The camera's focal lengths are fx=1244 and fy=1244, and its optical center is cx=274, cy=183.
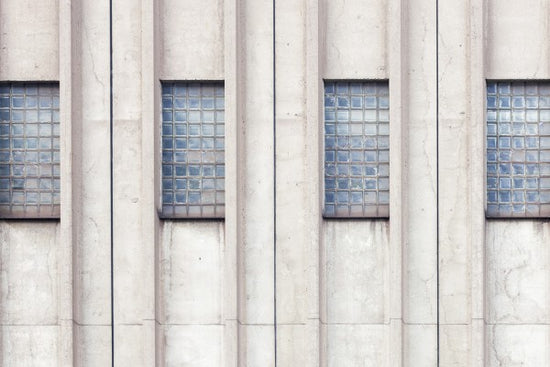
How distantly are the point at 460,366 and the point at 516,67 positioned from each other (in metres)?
4.69

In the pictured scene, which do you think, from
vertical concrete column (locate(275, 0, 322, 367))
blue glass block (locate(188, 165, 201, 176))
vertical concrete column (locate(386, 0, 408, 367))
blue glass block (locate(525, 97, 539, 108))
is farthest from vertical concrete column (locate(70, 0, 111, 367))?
blue glass block (locate(525, 97, 539, 108))

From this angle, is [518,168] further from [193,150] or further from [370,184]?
[193,150]

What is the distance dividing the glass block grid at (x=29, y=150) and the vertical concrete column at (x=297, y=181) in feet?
11.7

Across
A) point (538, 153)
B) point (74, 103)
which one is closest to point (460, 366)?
point (538, 153)

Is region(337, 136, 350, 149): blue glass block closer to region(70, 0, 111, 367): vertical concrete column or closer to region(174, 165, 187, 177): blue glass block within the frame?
region(174, 165, 187, 177): blue glass block

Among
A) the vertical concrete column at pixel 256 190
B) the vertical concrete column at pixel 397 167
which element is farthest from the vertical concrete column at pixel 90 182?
the vertical concrete column at pixel 397 167

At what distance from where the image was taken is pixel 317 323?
1873 centimetres

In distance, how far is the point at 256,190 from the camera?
63.0 feet

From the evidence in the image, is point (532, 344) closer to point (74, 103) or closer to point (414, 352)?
point (414, 352)

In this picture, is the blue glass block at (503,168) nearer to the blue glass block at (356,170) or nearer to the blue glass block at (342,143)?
the blue glass block at (356,170)

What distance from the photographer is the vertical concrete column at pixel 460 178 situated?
1881 cm

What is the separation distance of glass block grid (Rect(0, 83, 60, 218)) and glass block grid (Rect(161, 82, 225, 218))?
5.76 feet

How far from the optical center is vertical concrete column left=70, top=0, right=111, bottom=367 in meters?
19.1

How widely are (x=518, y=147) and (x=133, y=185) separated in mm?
6024
